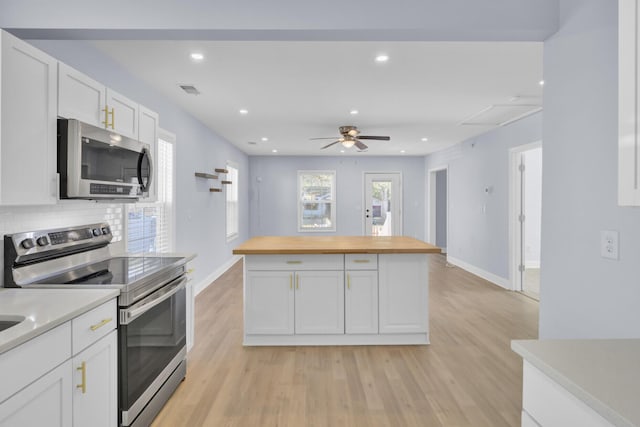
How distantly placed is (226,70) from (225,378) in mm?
2589

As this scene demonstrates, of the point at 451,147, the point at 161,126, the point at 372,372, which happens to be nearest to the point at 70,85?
the point at 161,126

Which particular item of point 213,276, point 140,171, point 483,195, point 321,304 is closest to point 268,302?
point 321,304

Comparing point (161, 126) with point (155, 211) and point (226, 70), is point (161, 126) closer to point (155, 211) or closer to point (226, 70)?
point (155, 211)

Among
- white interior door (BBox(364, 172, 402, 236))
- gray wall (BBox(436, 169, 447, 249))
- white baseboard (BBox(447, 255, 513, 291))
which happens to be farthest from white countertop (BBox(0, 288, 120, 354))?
gray wall (BBox(436, 169, 447, 249))

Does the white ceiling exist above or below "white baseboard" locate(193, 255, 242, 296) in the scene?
above

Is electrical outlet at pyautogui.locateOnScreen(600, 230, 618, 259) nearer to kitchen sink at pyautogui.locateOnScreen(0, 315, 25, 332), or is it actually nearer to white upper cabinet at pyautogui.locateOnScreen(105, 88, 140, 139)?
kitchen sink at pyautogui.locateOnScreen(0, 315, 25, 332)

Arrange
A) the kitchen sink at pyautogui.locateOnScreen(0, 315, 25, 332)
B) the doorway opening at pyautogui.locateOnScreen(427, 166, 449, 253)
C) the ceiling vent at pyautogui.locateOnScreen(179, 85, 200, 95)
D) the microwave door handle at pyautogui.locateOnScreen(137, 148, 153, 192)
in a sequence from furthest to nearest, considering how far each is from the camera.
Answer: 1. the doorway opening at pyautogui.locateOnScreen(427, 166, 449, 253)
2. the ceiling vent at pyautogui.locateOnScreen(179, 85, 200, 95)
3. the microwave door handle at pyautogui.locateOnScreen(137, 148, 153, 192)
4. the kitchen sink at pyautogui.locateOnScreen(0, 315, 25, 332)

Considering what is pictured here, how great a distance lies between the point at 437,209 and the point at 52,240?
8.38 metres

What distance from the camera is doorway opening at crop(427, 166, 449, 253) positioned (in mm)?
8922

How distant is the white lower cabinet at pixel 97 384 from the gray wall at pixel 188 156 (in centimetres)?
201

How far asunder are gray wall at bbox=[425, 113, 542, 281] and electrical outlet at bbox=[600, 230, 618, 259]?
367 cm

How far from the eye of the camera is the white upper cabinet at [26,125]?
5.20 ft

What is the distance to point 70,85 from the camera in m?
1.97

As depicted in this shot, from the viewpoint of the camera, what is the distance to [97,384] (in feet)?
5.41
